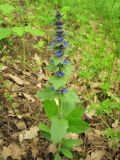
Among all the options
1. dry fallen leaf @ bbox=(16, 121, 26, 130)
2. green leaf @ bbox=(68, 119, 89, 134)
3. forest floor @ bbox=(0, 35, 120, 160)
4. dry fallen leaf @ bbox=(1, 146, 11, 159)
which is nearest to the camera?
green leaf @ bbox=(68, 119, 89, 134)

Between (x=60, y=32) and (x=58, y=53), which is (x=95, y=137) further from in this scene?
(x=60, y=32)

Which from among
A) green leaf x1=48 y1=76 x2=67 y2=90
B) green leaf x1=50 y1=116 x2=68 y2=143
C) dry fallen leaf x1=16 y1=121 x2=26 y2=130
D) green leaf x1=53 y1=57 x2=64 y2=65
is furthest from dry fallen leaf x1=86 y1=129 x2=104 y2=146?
green leaf x1=53 y1=57 x2=64 y2=65

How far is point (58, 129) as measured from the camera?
3.04 metres

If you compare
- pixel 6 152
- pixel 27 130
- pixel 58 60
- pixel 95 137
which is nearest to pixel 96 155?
pixel 95 137

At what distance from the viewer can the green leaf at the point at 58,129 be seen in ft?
9.86

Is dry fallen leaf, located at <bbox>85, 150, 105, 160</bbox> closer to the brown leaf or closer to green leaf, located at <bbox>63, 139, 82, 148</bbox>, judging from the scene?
green leaf, located at <bbox>63, 139, 82, 148</bbox>

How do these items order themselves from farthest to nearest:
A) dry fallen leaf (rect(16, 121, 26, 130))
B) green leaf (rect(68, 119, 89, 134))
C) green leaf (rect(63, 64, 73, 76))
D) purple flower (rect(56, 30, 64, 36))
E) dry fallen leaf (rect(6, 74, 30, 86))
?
dry fallen leaf (rect(6, 74, 30, 86)) → dry fallen leaf (rect(16, 121, 26, 130)) → green leaf (rect(68, 119, 89, 134)) → green leaf (rect(63, 64, 73, 76)) → purple flower (rect(56, 30, 64, 36))

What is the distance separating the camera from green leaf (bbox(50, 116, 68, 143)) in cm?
300

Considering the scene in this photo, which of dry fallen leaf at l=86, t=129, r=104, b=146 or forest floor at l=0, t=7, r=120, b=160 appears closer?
forest floor at l=0, t=7, r=120, b=160

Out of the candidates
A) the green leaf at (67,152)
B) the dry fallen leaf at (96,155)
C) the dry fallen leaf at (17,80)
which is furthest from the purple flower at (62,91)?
the dry fallen leaf at (17,80)

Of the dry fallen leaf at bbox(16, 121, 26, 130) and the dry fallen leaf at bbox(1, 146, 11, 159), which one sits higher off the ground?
the dry fallen leaf at bbox(16, 121, 26, 130)

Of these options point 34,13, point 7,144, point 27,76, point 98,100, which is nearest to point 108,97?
point 98,100

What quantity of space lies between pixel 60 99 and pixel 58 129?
263 millimetres

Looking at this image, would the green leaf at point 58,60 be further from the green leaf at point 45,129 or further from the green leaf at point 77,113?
the green leaf at point 45,129
